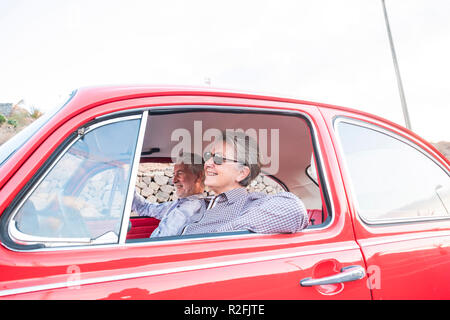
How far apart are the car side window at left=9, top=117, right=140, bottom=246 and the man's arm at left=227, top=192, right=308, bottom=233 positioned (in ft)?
1.91

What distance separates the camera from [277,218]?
4.67ft

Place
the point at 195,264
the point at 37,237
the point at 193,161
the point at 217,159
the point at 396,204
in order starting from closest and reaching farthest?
1. the point at 37,237
2. the point at 195,264
3. the point at 396,204
4. the point at 217,159
5. the point at 193,161

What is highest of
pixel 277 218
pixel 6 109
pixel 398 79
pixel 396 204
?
pixel 6 109

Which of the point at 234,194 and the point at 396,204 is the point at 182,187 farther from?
the point at 396,204

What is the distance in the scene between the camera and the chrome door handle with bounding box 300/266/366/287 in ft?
4.17

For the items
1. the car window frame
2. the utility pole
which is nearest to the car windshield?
the car window frame

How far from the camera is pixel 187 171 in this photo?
10.8 feet

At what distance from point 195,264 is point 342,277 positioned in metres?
0.63

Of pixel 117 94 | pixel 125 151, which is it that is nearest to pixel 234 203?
pixel 125 151

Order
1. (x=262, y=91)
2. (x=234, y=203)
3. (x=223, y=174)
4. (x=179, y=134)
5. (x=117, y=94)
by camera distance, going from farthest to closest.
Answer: (x=179, y=134)
(x=223, y=174)
(x=234, y=203)
(x=262, y=91)
(x=117, y=94)

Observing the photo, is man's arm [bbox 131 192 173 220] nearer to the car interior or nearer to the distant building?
the car interior

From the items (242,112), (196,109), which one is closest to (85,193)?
(196,109)

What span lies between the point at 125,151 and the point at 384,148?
5.19 feet
